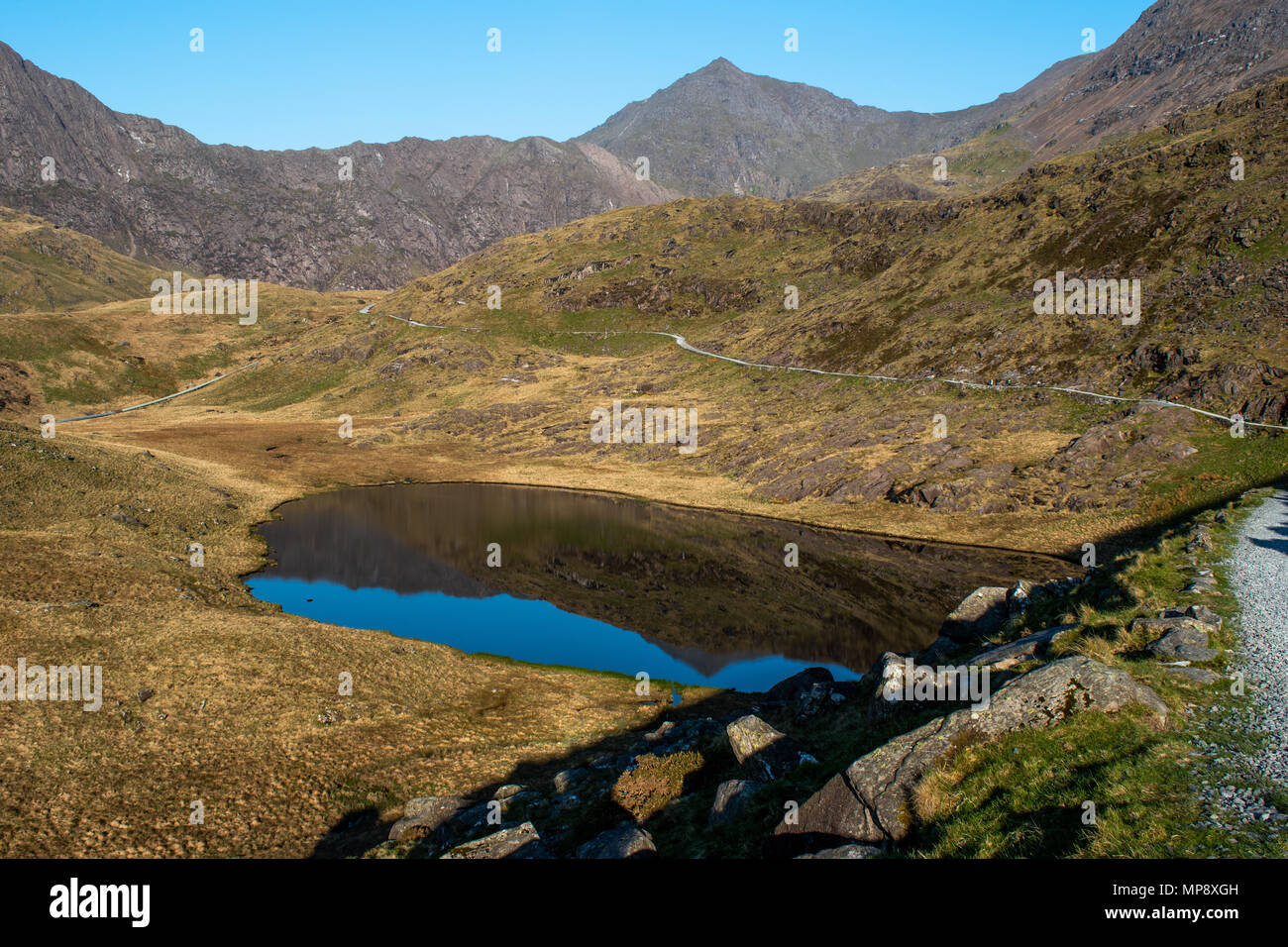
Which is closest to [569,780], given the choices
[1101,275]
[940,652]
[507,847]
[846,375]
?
[507,847]

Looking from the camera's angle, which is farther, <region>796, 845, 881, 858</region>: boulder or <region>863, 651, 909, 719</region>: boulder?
<region>863, 651, 909, 719</region>: boulder

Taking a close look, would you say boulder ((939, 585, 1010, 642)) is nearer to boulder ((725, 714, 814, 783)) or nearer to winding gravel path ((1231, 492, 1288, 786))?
winding gravel path ((1231, 492, 1288, 786))

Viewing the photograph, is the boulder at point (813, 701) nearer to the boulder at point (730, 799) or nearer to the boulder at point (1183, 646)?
the boulder at point (730, 799)

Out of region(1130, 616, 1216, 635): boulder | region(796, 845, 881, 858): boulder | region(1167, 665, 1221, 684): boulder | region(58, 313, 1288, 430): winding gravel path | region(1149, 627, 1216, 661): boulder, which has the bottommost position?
region(796, 845, 881, 858): boulder

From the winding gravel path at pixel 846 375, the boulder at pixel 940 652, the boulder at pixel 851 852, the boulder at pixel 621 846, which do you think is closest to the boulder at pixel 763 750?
the boulder at pixel 621 846

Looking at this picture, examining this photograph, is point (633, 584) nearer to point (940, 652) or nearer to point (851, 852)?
Answer: point (940, 652)

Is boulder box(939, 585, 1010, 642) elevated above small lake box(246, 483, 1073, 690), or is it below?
above

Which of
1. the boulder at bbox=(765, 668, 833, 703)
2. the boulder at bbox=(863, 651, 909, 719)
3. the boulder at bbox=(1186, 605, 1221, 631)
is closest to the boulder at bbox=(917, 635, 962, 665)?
the boulder at bbox=(765, 668, 833, 703)
